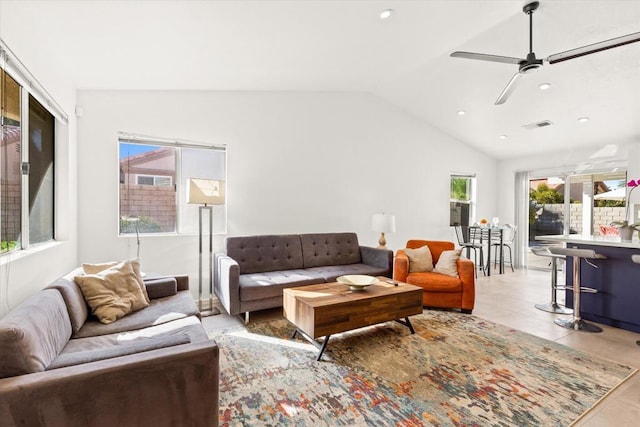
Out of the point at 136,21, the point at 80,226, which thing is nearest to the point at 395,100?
the point at 136,21

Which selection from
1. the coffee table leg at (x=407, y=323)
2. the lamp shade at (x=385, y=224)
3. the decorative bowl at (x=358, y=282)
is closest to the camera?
the decorative bowl at (x=358, y=282)

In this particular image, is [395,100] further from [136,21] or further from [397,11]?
[136,21]

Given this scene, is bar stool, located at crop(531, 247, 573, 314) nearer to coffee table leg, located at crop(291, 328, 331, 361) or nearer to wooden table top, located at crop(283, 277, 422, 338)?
wooden table top, located at crop(283, 277, 422, 338)

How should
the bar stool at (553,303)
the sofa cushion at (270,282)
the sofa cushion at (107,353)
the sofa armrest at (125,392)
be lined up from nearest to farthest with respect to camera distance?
the sofa armrest at (125,392) → the sofa cushion at (107,353) → the sofa cushion at (270,282) → the bar stool at (553,303)

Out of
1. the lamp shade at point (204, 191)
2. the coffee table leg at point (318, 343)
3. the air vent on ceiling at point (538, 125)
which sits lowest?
the coffee table leg at point (318, 343)

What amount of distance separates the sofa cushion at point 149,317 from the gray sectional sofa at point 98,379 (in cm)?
32

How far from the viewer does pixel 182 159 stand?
389 cm

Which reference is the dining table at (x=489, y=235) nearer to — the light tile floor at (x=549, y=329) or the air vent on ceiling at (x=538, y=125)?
the light tile floor at (x=549, y=329)

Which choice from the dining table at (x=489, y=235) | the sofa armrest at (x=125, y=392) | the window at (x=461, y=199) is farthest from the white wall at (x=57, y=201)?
the dining table at (x=489, y=235)

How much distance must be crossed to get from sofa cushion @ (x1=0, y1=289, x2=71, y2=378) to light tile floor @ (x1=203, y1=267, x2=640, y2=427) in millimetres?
1495

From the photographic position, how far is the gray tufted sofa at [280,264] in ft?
10.6

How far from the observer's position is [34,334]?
1427 millimetres

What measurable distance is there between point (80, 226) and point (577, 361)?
15.5ft

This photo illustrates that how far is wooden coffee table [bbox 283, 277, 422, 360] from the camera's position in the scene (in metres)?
2.48
